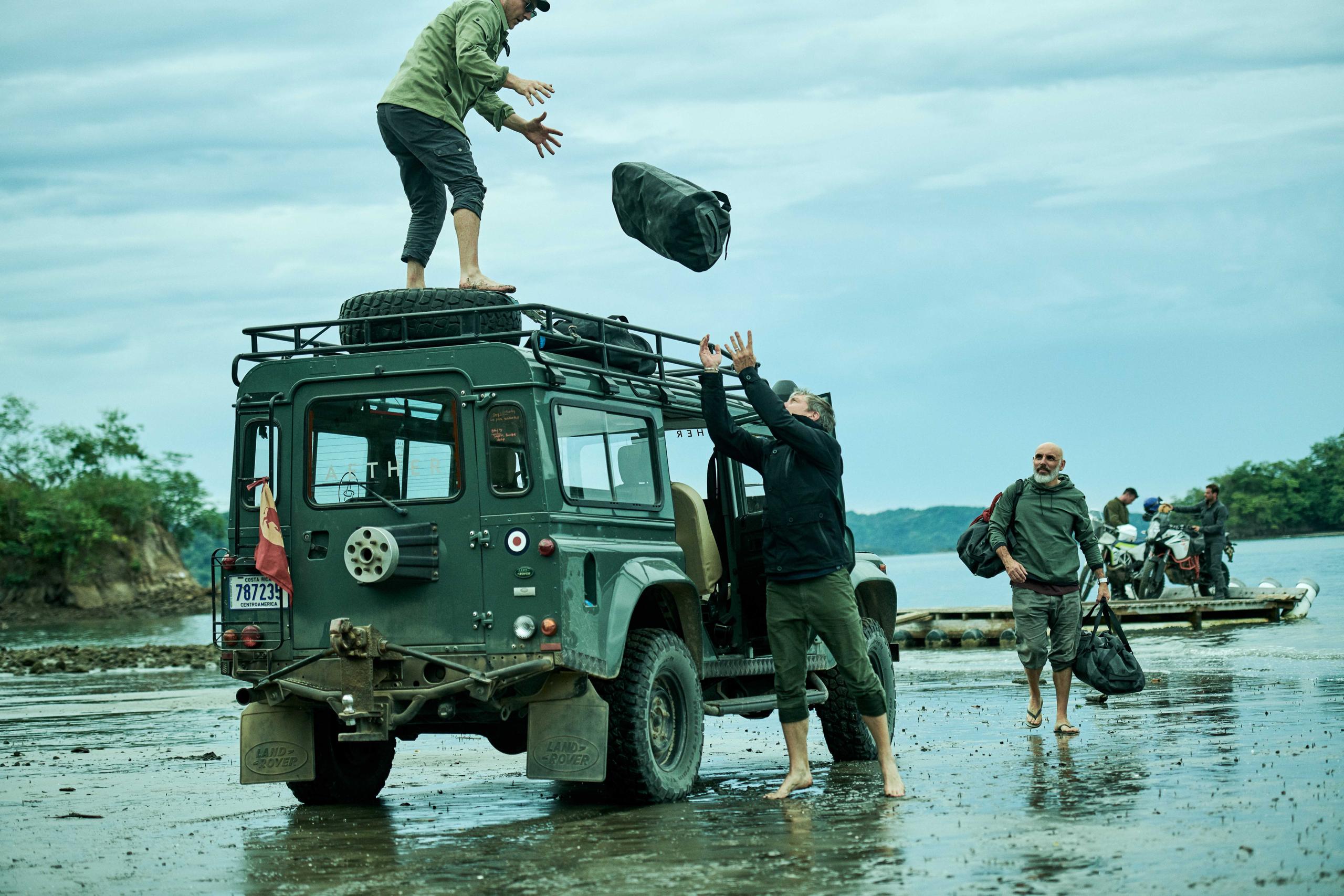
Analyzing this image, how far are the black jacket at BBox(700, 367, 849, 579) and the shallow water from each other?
1.33 metres

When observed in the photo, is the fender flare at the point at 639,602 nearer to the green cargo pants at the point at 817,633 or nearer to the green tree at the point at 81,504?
the green cargo pants at the point at 817,633

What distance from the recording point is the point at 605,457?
8.69m

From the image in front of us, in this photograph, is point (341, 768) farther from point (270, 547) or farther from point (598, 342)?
point (598, 342)

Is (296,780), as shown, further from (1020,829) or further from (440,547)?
(1020,829)

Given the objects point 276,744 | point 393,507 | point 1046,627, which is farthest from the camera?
point 1046,627

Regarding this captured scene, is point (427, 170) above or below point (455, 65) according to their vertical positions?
below

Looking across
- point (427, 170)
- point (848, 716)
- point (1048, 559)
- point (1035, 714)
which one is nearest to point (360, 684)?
point (427, 170)

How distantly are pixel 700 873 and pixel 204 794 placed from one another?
15.6 ft

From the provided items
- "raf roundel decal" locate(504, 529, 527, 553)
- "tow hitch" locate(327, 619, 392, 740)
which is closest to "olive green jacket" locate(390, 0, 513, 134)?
"raf roundel decal" locate(504, 529, 527, 553)

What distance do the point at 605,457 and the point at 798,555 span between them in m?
1.25

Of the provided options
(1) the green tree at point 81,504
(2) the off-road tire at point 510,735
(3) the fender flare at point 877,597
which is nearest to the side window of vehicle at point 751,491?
(3) the fender flare at point 877,597

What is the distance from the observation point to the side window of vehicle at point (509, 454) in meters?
8.00

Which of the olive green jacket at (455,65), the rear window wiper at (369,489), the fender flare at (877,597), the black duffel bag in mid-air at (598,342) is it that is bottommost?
the fender flare at (877,597)

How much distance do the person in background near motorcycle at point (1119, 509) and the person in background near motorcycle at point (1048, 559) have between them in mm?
16980
